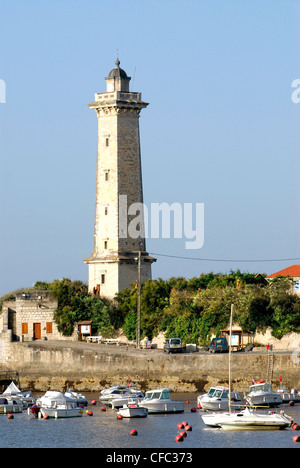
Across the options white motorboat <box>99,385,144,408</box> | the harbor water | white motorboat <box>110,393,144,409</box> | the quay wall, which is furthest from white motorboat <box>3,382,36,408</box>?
the quay wall

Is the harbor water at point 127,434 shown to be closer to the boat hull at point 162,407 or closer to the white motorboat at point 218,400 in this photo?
the boat hull at point 162,407

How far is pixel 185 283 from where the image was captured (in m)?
87.6

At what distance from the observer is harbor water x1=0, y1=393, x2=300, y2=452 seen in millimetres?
58000

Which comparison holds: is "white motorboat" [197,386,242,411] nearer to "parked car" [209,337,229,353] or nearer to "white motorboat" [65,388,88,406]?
"white motorboat" [65,388,88,406]

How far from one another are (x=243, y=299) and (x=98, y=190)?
1440 cm

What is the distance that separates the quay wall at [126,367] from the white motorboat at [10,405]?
8.35 m

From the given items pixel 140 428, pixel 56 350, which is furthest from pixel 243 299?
pixel 140 428

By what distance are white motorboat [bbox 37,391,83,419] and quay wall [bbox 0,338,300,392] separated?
9521 mm

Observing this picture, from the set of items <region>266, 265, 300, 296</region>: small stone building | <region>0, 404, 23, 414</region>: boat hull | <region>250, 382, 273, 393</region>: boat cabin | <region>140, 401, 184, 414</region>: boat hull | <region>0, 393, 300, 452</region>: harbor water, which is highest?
<region>266, 265, 300, 296</region>: small stone building

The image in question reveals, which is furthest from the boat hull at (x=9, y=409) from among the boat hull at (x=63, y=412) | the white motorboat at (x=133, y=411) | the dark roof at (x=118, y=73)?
the dark roof at (x=118, y=73)

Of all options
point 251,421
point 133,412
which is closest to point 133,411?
point 133,412

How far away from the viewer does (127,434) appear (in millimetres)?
61250

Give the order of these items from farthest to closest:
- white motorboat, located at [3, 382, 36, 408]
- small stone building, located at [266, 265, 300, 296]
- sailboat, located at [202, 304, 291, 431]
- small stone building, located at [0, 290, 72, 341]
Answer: small stone building, located at [0, 290, 72, 341] < small stone building, located at [266, 265, 300, 296] < white motorboat, located at [3, 382, 36, 408] < sailboat, located at [202, 304, 291, 431]

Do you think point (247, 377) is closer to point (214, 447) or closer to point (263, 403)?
point (263, 403)
